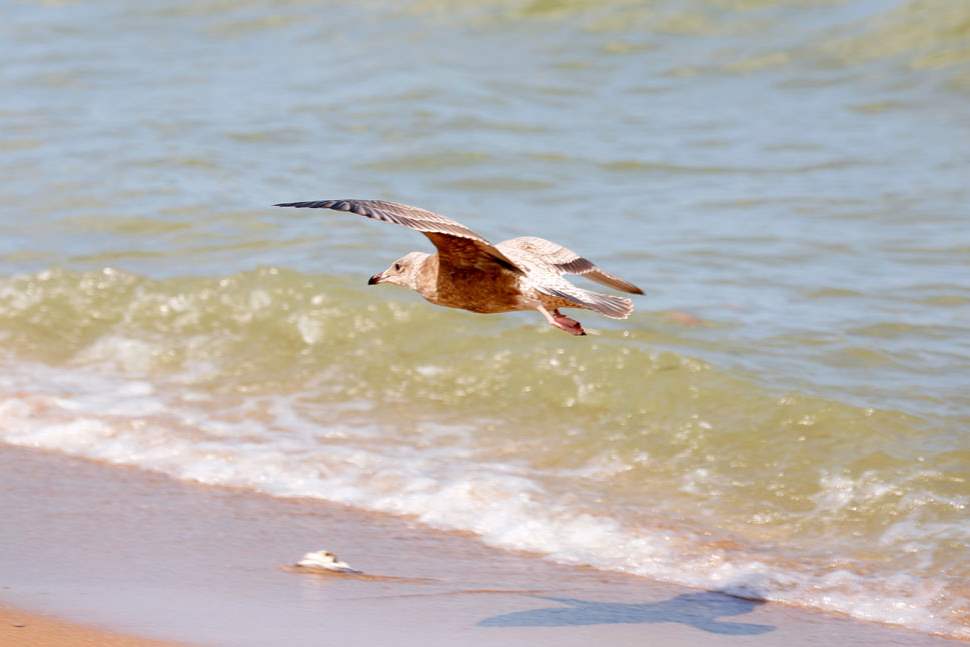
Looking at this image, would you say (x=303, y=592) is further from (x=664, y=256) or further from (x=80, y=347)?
(x=664, y=256)

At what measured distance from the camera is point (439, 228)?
4.62 meters

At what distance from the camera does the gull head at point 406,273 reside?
556 centimetres

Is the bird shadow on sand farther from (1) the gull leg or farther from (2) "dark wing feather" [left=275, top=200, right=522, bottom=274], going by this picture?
(2) "dark wing feather" [left=275, top=200, right=522, bottom=274]

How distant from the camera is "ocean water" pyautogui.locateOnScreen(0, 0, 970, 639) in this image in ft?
19.1

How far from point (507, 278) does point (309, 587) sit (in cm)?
127

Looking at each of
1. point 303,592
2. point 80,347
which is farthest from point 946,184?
point 303,592

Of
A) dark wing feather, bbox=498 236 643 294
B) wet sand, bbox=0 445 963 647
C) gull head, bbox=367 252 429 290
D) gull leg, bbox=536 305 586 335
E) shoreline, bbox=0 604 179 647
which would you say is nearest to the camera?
shoreline, bbox=0 604 179 647

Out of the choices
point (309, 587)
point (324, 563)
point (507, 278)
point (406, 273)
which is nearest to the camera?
point (309, 587)

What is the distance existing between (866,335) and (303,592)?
386 cm

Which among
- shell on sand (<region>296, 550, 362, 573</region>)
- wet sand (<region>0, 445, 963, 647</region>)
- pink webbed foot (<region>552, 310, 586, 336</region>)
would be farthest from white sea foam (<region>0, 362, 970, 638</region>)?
pink webbed foot (<region>552, 310, 586, 336</region>)

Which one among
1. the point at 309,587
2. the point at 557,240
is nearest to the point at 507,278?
the point at 309,587

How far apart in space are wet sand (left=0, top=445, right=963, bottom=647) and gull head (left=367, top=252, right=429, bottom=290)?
0.89 m

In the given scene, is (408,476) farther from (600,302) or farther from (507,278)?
(600,302)

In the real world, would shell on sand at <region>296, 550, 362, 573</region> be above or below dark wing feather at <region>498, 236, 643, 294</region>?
below
